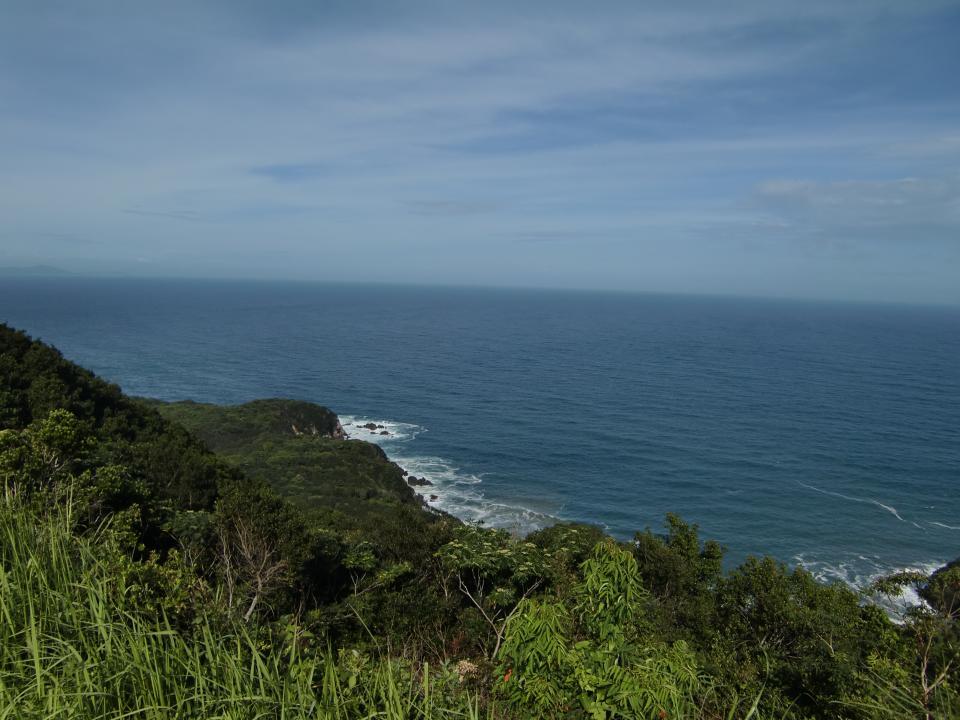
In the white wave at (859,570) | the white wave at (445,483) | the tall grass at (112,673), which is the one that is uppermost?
the tall grass at (112,673)

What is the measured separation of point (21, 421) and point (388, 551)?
1358 centimetres

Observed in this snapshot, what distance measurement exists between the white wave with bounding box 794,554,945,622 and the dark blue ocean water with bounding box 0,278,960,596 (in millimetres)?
185

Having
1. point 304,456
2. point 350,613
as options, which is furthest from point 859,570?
point 304,456

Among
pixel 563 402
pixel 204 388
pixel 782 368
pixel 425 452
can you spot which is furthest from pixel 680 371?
pixel 204 388

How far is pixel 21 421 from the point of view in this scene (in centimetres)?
1980

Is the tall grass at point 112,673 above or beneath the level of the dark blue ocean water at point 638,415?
above

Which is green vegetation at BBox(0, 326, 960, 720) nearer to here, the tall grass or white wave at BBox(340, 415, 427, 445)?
the tall grass

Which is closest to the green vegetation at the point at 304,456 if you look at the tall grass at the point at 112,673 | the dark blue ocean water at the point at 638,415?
the dark blue ocean water at the point at 638,415

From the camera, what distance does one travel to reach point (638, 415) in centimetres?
6488

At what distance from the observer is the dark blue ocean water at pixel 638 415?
138ft

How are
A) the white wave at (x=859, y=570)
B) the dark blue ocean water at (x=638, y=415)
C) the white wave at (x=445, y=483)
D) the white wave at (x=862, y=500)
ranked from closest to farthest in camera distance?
the white wave at (x=859, y=570) → the white wave at (x=445, y=483) → the dark blue ocean water at (x=638, y=415) → the white wave at (x=862, y=500)

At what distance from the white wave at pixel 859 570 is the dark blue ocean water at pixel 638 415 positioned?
7.3 inches

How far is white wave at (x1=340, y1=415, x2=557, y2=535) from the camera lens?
41.6m

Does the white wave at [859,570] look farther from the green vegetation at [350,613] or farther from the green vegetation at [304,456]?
the green vegetation at [304,456]
